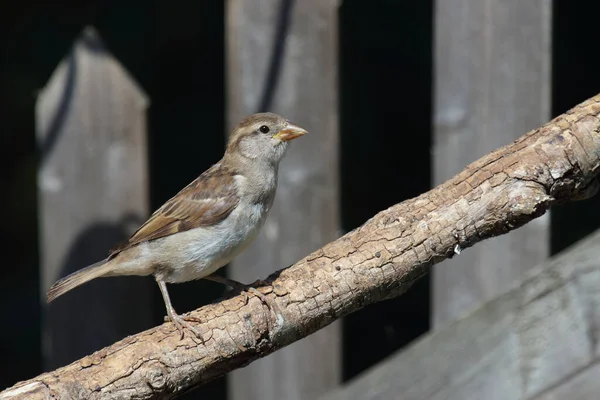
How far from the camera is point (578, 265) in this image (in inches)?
91.7

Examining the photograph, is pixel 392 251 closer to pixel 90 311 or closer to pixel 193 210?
pixel 193 210

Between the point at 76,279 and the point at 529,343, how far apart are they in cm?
156

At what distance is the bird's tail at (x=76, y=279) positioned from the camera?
3.00 m

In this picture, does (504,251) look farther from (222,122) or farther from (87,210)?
(222,122)

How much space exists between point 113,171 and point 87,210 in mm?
198

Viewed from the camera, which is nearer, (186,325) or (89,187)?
(186,325)

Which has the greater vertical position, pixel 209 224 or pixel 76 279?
pixel 209 224

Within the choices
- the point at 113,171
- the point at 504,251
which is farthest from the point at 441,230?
the point at 113,171

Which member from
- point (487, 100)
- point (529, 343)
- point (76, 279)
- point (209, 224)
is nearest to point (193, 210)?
point (209, 224)

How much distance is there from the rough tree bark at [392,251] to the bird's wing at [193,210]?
29.7 inches

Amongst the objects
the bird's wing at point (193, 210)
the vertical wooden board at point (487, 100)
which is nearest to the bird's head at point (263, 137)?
the bird's wing at point (193, 210)

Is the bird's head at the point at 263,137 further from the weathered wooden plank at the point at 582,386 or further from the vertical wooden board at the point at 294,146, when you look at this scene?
the weathered wooden plank at the point at 582,386

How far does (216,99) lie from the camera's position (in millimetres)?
5188

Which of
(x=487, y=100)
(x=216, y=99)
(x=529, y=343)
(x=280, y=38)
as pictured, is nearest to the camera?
(x=529, y=343)
